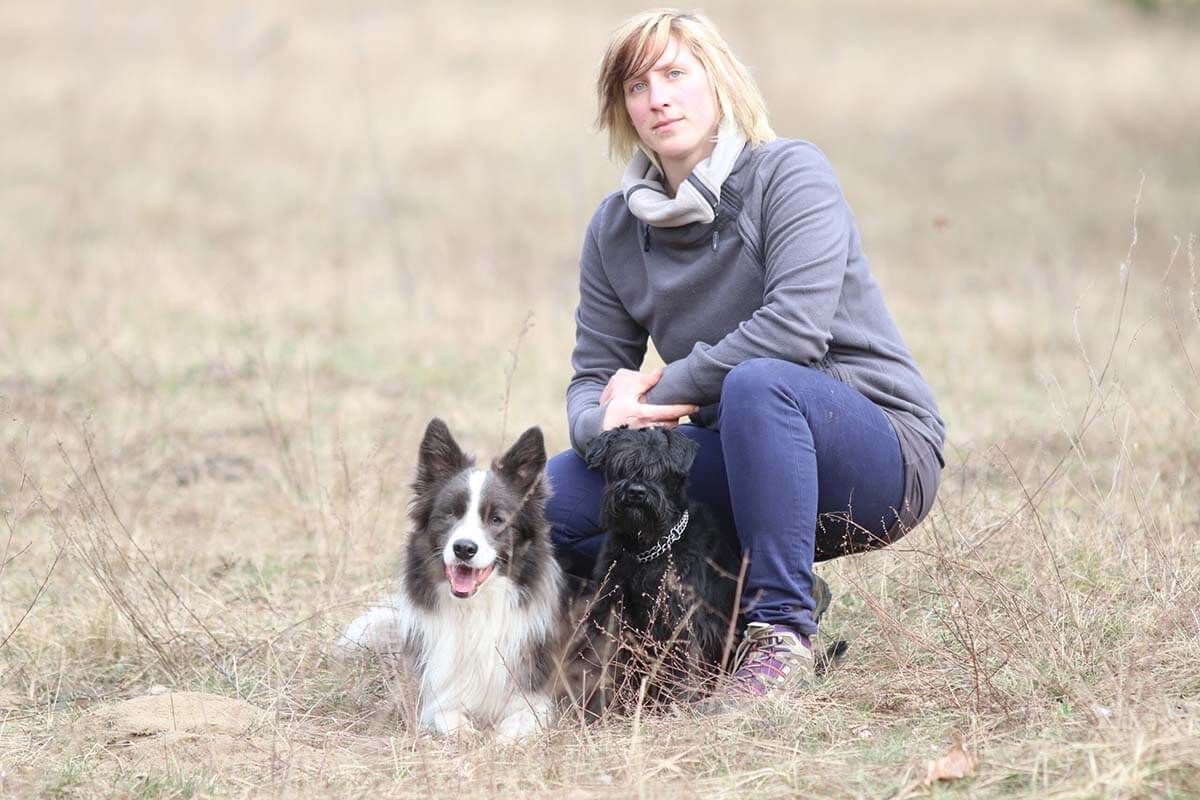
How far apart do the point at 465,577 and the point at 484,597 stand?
133 mm

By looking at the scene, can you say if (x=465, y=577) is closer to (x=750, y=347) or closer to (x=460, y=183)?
(x=750, y=347)

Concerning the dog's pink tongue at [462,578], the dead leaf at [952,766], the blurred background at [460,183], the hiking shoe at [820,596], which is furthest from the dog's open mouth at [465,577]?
the blurred background at [460,183]

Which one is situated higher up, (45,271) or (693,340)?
(693,340)

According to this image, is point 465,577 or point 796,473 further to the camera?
point 465,577

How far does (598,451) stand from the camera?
154 inches

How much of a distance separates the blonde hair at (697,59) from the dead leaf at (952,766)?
1.90 m

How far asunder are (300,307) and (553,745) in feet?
24.0

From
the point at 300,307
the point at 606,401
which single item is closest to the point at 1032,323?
the point at 300,307

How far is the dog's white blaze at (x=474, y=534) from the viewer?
148 inches

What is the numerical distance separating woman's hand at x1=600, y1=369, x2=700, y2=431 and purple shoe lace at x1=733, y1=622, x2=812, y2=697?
2.25 ft

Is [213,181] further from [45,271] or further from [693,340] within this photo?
[693,340]

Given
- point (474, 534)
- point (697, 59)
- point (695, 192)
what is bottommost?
point (474, 534)

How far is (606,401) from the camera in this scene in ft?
13.6

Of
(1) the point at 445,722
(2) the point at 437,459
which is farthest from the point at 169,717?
(2) the point at 437,459
